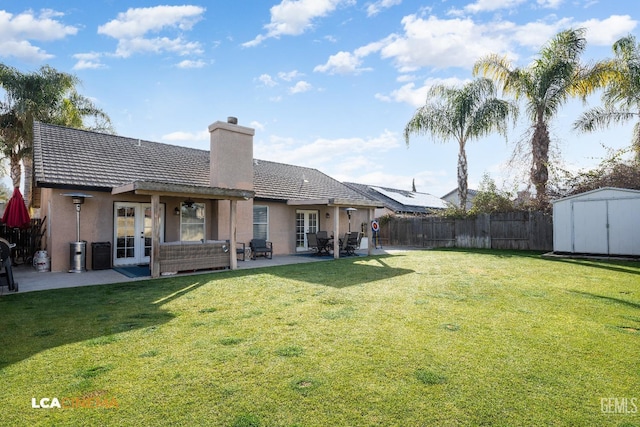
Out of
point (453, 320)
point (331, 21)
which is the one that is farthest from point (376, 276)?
point (331, 21)

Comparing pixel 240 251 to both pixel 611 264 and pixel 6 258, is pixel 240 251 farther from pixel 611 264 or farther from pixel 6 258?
pixel 611 264

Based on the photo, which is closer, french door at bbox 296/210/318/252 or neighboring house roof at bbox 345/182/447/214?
french door at bbox 296/210/318/252

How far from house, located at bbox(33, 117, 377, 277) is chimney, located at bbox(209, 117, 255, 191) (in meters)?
0.04

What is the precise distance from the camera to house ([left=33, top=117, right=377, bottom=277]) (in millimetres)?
9867

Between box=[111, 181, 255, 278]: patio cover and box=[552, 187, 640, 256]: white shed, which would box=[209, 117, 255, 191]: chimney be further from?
box=[552, 187, 640, 256]: white shed

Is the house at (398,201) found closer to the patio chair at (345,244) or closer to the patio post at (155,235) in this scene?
the patio chair at (345,244)

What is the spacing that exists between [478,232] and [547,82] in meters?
8.01

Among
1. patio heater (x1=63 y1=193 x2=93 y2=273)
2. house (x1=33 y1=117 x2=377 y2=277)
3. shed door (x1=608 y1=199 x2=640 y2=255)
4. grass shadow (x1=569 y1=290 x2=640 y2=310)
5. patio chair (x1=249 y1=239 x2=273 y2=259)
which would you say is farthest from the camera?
patio chair (x1=249 y1=239 x2=273 y2=259)

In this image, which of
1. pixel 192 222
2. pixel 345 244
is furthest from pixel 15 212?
pixel 345 244

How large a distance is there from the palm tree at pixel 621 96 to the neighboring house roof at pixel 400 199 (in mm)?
12855

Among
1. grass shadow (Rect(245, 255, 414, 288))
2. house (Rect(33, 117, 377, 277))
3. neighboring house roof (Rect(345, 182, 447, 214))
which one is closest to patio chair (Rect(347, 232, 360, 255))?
house (Rect(33, 117, 377, 277))

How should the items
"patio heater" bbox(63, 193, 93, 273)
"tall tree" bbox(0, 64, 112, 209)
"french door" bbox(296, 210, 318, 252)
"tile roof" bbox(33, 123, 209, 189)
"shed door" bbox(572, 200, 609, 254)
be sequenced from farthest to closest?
"tall tree" bbox(0, 64, 112, 209)
"french door" bbox(296, 210, 318, 252)
"shed door" bbox(572, 200, 609, 254)
"tile roof" bbox(33, 123, 209, 189)
"patio heater" bbox(63, 193, 93, 273)

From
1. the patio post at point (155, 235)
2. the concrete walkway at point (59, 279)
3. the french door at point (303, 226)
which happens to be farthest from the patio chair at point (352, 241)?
the patio post at point (155, 235)

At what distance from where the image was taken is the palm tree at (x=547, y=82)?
15258 millimetres
